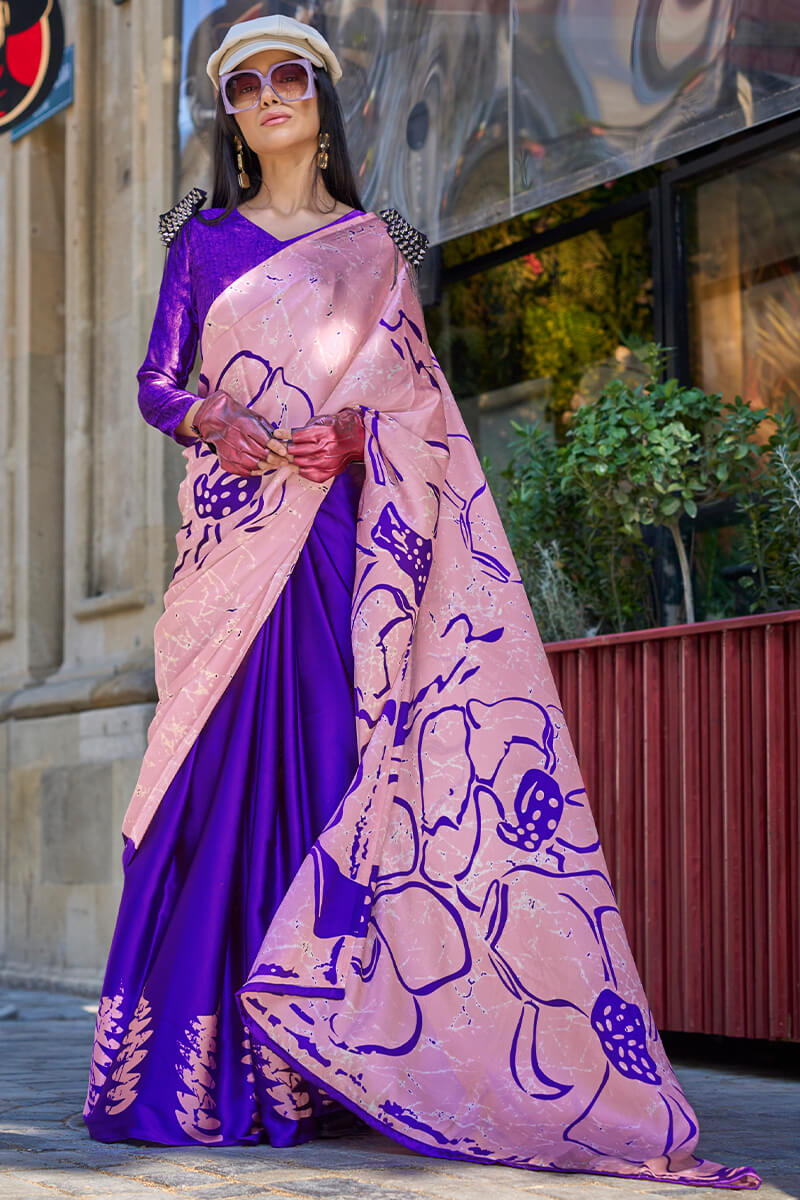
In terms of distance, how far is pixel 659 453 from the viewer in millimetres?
4699

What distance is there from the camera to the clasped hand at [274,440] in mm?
3020

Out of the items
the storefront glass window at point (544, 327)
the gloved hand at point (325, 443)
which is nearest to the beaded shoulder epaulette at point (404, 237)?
the gloved hand at point (325, 443)

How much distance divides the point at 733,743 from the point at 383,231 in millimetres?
1718

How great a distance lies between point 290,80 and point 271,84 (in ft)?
0.16

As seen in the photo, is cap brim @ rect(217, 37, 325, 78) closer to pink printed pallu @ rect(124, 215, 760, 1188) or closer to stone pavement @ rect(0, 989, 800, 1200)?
pink printed pallu @ rect(124, 215, 760, 1188)

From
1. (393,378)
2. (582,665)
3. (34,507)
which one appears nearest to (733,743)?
(582,665)

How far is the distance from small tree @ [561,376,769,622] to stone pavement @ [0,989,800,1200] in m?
1.87

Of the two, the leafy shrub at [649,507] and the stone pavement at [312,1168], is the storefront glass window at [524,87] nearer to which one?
the leafy shrub at [649,507]

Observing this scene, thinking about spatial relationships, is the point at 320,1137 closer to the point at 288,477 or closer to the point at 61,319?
the point at 288,477

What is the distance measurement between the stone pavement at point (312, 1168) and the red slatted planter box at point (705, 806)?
1.91 ft

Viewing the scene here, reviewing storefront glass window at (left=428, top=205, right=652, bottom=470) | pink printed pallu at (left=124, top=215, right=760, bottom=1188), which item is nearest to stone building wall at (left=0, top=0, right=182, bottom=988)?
storefront glass window at (left=428, top=205, right=652, bottom=470)

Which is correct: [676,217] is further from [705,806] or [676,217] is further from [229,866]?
[229,866]

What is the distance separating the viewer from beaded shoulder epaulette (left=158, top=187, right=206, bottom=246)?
3346 millimetres

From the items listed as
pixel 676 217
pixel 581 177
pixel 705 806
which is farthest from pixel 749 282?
pixel 705 806
